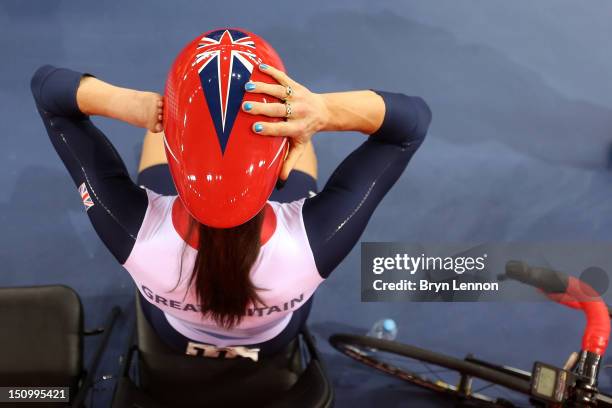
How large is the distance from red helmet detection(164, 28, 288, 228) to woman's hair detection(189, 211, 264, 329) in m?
0.07

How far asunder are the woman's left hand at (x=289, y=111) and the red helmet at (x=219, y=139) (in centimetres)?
1

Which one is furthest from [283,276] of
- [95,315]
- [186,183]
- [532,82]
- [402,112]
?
[532,82]

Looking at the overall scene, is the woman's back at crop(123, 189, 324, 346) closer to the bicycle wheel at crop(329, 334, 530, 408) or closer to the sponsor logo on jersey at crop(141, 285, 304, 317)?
the sponsor logo on jersey at crop(141, 285, 304, 317)

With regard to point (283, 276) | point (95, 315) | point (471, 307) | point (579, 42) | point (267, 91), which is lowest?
point (95, 315)

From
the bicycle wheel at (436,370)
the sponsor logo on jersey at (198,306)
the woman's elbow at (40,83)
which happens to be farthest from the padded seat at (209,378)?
the woman's elbow at (40,83)

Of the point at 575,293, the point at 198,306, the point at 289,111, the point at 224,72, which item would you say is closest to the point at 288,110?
the point at 289,111

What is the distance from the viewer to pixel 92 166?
1.21 metres

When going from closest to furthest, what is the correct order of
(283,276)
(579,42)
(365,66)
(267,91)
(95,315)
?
(267,91) < (283,276) < (95,315) < (365,66) < (579,42)

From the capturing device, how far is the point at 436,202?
7.73 ft

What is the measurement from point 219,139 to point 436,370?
1576mm

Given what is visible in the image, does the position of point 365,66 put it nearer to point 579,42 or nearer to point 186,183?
point 579,42

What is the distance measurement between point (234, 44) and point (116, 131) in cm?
145

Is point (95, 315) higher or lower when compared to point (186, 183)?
lower

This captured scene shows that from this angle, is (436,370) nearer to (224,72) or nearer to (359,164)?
(359,164)
